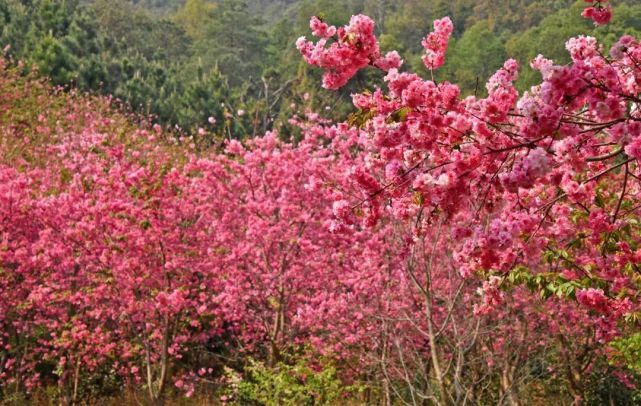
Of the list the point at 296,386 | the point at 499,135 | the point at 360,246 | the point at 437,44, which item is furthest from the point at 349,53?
the point at 360,246

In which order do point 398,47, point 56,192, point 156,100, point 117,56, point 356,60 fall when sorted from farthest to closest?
1. point 398,47
2. point 117,56
3. point 156,100
4. point 56,192
5. point 356,60

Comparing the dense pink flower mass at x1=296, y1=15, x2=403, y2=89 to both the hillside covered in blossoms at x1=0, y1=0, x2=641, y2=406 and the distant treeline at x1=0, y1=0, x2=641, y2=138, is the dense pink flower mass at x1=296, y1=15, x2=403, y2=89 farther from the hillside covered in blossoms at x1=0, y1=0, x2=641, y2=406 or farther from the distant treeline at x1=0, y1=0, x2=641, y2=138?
the distant treeline at x1=0, y1=0, x2=641, y2=138

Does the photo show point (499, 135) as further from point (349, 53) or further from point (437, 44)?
point (349, 53)

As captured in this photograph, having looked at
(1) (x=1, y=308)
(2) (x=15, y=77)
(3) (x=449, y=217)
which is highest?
(2) (x=15, y=77)

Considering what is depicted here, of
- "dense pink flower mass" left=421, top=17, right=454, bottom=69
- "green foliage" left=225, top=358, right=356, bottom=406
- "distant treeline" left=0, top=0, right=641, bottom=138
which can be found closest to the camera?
"dense pink flower mass" left=421, top=17, right=454, bottom=69

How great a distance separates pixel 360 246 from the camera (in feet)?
38.8

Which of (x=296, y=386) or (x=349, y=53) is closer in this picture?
(x=349, y=53)

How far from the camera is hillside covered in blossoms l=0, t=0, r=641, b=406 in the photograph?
384 cm

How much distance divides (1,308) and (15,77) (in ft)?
43.6

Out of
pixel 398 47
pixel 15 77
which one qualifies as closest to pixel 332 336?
pixel 15 77

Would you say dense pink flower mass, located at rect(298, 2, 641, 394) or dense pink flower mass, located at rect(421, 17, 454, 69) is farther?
dense pink flower mass, located at rect(421, 17, 454, 69)

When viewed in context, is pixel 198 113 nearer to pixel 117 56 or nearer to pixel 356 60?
pixel 117 56

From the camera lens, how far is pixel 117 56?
120ft

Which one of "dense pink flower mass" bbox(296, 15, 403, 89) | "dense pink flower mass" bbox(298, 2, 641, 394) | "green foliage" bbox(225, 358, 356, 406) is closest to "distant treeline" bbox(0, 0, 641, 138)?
"green foliage" bbox(225, 358, 356, 406)
